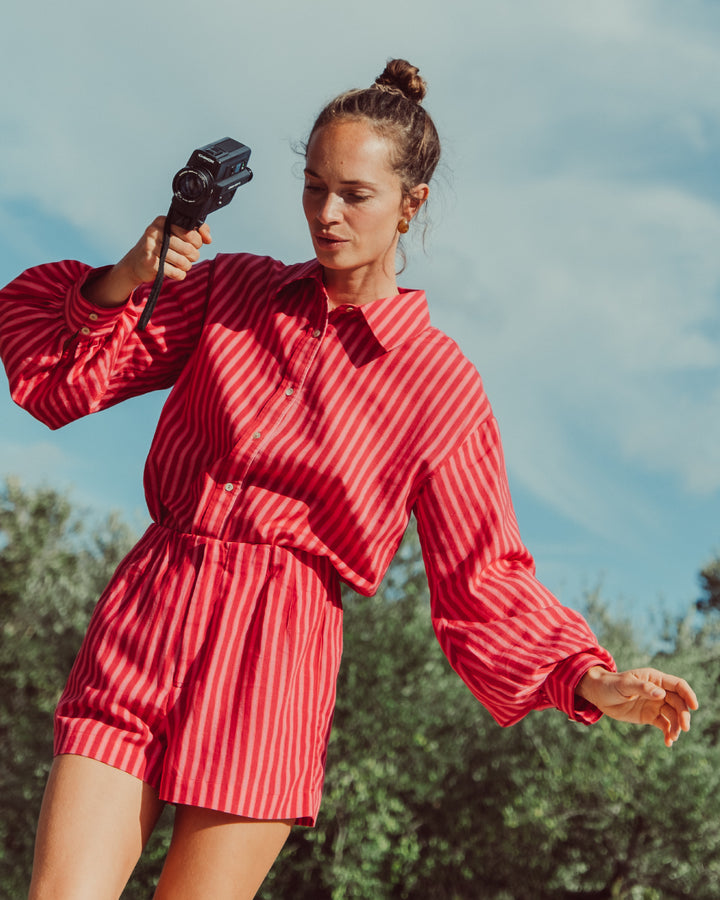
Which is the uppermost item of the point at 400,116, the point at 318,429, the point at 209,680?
the point at 400,116

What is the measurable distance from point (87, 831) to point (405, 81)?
1.89 metres

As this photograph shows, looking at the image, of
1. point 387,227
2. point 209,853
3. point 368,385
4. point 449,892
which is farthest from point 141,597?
point 449,892

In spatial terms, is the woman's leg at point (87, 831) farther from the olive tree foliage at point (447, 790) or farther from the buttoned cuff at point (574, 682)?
the olive tree foliage at point (447, 790)

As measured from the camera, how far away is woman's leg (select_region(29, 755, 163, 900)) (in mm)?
1756

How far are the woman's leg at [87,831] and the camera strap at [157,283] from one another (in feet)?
2.93

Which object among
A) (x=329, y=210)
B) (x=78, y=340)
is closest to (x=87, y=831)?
(x=78, y=340)

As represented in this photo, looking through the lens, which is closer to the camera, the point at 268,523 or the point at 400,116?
the point at 268,523

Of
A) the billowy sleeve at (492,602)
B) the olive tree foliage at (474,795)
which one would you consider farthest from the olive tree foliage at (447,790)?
the billowy sleeve at (492,602)

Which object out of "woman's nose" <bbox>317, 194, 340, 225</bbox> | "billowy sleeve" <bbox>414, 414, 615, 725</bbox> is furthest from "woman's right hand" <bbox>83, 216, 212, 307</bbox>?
"billowy sleeve" <bbox>414, 414, 615, 725</bbox>

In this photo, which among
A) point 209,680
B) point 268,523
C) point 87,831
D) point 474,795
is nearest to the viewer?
point 87,831

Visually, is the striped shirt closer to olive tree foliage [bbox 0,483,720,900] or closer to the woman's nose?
the woman's nose

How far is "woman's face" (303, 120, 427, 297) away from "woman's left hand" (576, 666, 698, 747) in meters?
1.08

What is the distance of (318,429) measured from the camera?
84.0 inches

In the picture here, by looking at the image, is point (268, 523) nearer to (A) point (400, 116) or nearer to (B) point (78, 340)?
(B) point (78, 340)
